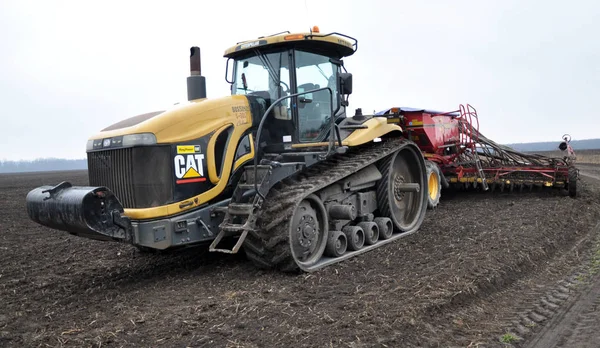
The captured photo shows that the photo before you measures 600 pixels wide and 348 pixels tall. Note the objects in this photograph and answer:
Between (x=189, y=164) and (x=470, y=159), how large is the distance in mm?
9232

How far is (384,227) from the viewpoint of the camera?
7766 millimetres

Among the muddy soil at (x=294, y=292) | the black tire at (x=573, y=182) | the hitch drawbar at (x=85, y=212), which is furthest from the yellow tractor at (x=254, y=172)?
the black tire at (x=573, y=182)

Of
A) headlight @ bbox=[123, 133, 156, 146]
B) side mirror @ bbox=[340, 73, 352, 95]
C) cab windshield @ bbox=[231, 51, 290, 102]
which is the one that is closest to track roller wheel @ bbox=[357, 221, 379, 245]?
side mirror @ bbox=[340, 73, 352, 95]

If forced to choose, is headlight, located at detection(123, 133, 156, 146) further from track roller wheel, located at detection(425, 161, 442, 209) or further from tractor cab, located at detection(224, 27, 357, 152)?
track roller wheel, located at detection(425, 161, 442, 209)

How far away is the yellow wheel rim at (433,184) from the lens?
39.5 feet

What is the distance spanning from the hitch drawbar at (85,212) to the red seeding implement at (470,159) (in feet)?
26.0

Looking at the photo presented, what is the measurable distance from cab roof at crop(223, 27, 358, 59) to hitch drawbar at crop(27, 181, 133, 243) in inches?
121

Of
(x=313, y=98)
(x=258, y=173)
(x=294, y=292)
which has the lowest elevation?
(x=294, y=292)

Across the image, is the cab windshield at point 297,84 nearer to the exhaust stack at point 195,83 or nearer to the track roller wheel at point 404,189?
the exhaust stack at point 195,83

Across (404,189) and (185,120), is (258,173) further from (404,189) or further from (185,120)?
(404,189)

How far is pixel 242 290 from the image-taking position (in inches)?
215

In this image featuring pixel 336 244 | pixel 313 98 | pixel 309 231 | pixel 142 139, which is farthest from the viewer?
pixel 313 98

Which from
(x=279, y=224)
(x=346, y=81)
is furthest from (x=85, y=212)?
(x=346, y=81)

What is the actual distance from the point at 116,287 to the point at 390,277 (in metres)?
3.30
